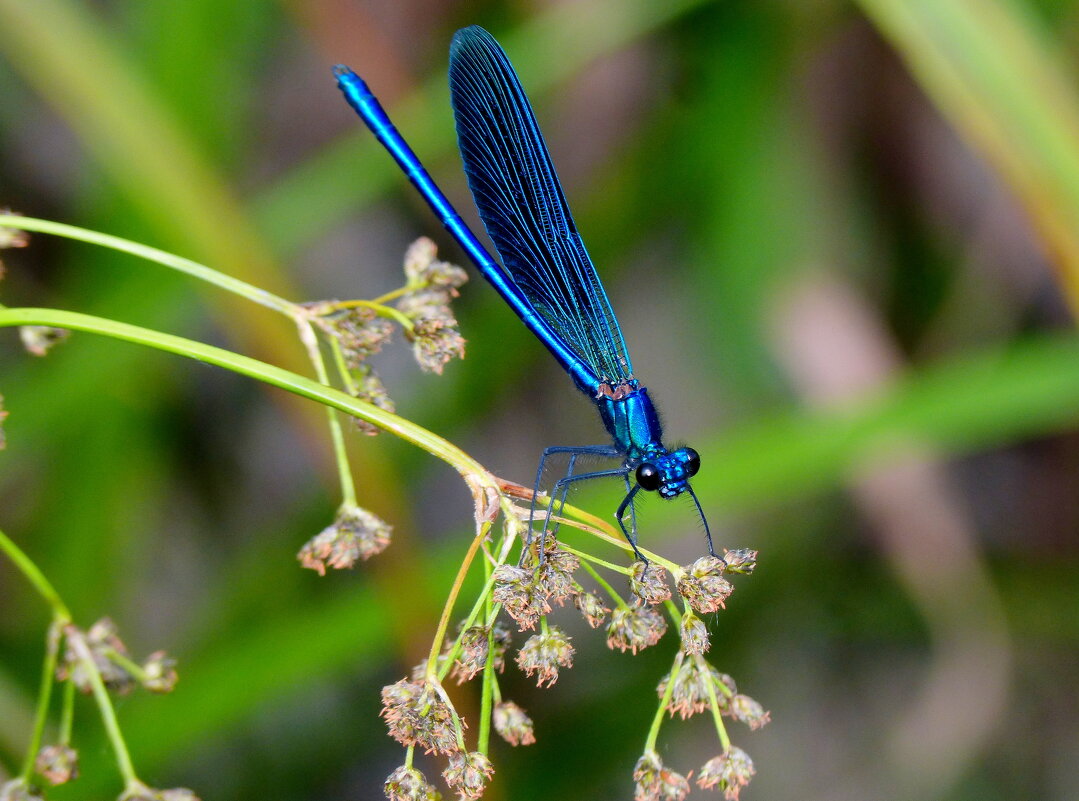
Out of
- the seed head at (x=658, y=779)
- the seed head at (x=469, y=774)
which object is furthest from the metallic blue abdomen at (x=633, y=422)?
the seed head at (x=469, y=774)

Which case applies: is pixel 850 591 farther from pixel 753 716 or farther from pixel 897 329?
pixel 753 716

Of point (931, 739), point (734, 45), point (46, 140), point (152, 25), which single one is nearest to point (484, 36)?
point (152, 25)

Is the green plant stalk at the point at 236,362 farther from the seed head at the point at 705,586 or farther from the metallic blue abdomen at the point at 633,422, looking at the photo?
the metallic blue abdomen at the point at 633,422

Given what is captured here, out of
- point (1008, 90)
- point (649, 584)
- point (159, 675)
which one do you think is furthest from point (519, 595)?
point (1008, 90)

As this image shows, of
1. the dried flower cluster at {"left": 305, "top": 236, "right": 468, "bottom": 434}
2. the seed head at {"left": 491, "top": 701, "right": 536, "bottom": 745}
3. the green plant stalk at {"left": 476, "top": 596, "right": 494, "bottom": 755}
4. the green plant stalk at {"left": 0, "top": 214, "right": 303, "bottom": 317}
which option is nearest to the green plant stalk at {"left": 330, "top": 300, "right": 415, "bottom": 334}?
the dried flower cluster at {"left": 305, "top": 236, "right": 468, "bottom": 434}

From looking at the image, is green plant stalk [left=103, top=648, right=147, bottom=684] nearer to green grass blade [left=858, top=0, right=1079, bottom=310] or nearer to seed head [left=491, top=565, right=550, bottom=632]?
seed head [left=491, top=565, right=550, bottom=632]
